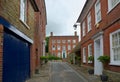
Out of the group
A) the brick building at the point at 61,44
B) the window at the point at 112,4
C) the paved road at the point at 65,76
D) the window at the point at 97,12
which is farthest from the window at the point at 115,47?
the brick building at the point at 61,44

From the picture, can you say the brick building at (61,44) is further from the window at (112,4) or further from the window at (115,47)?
the window at (115,47)

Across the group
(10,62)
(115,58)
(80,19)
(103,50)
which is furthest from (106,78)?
(80,19)

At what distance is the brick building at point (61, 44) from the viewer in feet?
275

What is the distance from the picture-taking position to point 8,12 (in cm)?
866

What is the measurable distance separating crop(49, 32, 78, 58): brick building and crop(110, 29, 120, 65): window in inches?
2751

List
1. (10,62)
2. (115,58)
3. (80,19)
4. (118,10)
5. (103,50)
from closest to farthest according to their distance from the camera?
(10,62) < (118,10) < (115,58) < (103,50) < (80,19)

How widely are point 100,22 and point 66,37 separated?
69579mm

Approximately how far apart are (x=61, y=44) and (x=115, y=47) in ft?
236

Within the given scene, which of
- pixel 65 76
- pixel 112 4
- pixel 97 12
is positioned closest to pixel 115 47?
pixel 112 4

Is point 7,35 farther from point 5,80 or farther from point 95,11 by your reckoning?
point 95,11

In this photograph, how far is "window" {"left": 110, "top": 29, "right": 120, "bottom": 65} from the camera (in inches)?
489

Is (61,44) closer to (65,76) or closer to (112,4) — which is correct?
(65,76)

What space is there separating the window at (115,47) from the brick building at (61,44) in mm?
69878

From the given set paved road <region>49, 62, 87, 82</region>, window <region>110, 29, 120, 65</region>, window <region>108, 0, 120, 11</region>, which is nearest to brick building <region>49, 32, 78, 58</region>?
paved road <region>49, 62, 87, 82</region>
